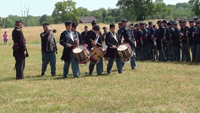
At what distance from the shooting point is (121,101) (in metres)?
8.22

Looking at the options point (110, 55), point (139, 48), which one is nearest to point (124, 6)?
point (139, 48)

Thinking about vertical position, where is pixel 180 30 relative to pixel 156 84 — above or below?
above

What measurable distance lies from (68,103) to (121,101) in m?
1.25

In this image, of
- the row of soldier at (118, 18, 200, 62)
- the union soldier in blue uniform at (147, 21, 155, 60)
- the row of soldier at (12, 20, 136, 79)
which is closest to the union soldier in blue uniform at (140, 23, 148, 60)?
the row of soldier at (118, 18, 200, 62)

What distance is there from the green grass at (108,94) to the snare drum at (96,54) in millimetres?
879

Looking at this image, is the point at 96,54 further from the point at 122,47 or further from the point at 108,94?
the point at 108,94

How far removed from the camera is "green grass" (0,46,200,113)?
25.3 ft

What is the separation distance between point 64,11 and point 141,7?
4346cm

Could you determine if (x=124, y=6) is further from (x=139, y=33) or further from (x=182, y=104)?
(x=182, y=104)

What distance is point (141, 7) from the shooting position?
88.1 meters

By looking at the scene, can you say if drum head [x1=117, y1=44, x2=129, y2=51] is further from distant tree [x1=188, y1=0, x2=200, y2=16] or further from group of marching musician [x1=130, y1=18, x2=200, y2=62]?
distant tree [x1=188, y1=0, x2=200, y2=16]

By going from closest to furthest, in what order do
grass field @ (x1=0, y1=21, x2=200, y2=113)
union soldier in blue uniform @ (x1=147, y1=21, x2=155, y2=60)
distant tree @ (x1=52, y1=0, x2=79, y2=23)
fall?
grass field @ (x1=0, y1=21, x2=200, y2=113) → union soldier in blue uniform @ (x1=147, y1=21, x2=155, y2=60) → distant tree @ (x1=52, y1=0, x2=79, y2=23)

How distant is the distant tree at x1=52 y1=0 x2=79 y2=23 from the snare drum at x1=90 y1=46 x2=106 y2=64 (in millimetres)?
109789

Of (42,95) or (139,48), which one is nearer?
(42,95)
